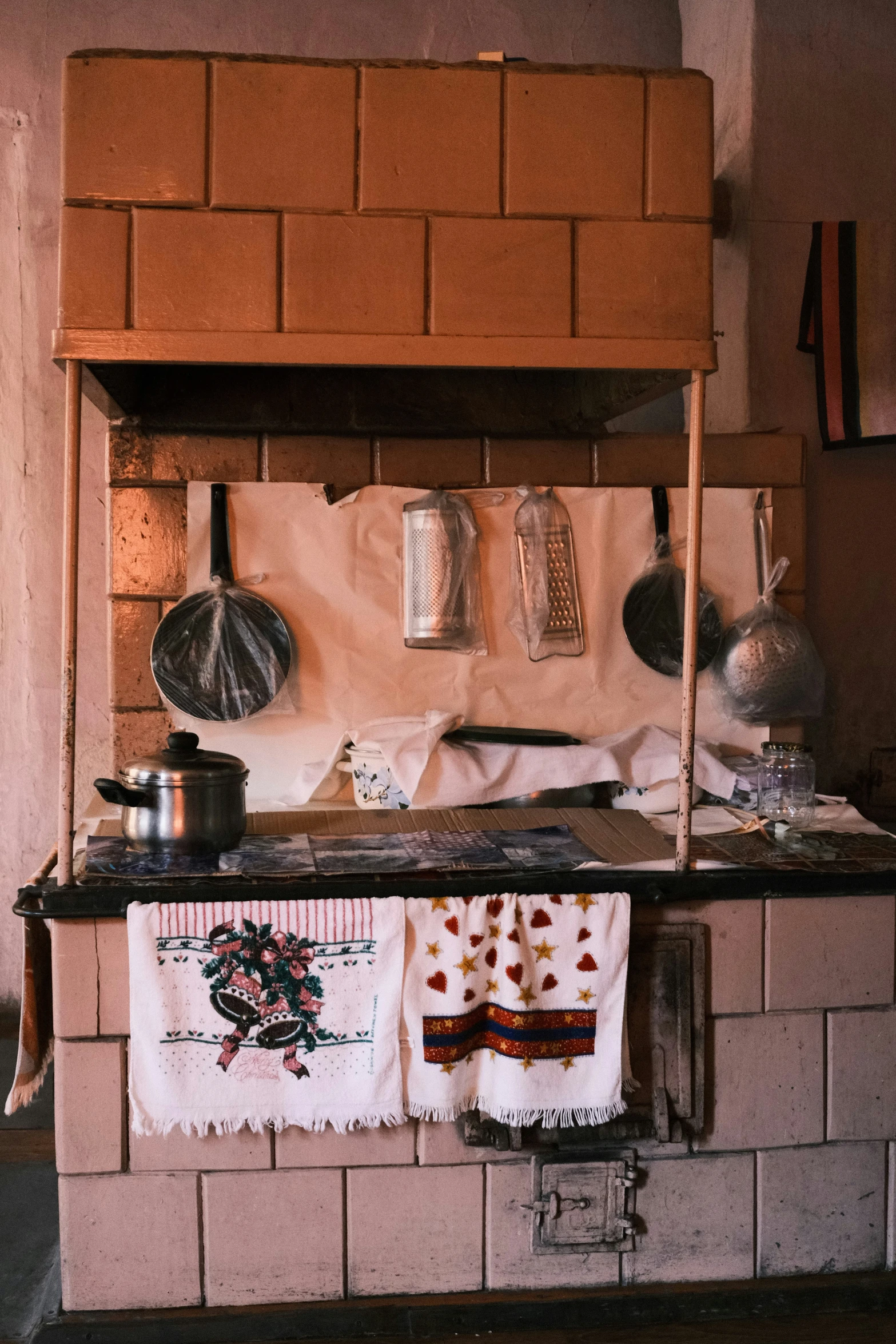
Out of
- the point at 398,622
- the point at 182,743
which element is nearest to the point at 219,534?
the point at 398,622

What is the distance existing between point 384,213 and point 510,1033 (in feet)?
3.96

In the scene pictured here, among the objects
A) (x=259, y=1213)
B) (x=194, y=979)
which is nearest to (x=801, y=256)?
(x=194, y=979)

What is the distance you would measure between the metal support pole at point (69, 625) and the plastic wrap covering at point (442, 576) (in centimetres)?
93

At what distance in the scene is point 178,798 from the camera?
1.69 m

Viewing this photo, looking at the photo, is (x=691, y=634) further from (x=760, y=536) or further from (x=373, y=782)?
(x=760, y=536)

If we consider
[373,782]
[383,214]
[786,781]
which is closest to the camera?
[383,214]

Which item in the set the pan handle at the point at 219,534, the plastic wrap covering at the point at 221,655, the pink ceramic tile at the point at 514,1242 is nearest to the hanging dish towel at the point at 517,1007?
the pink ceramic tile at the point at 514,1242

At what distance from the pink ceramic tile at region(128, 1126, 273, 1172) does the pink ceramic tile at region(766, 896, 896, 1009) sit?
0.81m

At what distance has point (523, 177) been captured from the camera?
5.31ft

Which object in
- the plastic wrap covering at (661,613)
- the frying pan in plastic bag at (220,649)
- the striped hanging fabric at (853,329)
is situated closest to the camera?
the frying pan in plastic bag at (220,649)

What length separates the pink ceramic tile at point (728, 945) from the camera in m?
1.72

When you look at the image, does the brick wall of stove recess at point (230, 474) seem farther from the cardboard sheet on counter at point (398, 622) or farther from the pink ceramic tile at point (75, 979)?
the pink ceramic tile at point (75, 979)

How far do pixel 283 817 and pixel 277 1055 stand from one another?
578 mm

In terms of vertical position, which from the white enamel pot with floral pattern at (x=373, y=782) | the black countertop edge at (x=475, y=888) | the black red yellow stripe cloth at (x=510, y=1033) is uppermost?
the white enamel pot with floral pattern at (x=373, y=782)
